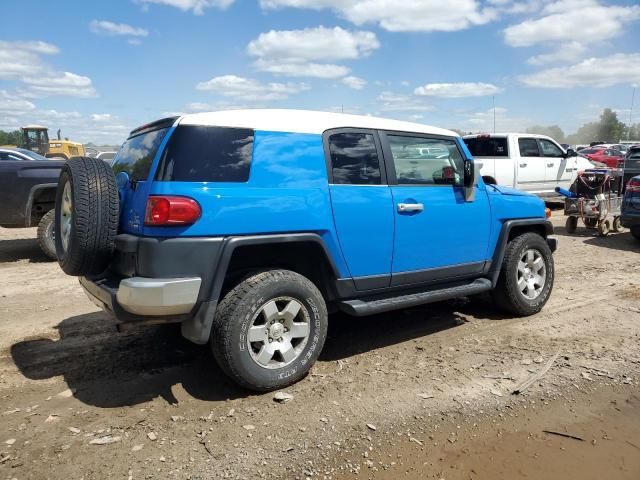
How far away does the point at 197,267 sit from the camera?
3.19 metres

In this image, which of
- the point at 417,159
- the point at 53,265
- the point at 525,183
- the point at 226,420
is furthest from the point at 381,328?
the point at 525,183

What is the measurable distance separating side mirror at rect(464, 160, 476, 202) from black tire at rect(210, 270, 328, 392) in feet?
5.84

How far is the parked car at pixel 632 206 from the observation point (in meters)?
9.05

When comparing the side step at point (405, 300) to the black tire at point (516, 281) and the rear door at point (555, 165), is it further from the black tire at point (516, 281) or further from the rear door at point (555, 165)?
the rear door at point (555, 165)

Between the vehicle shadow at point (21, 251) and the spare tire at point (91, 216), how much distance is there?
588 cm

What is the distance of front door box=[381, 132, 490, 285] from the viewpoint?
414 centimetres

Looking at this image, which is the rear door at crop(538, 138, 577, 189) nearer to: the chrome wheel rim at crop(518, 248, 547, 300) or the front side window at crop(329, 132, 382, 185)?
the chrome wheel rim at crop(518, 248, 547, 300)

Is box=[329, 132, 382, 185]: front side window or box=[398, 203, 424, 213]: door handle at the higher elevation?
box=[329, 132, 382, 185]: front side window

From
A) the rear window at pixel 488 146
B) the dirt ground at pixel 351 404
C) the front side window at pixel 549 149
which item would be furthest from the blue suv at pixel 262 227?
the front side window at pixel 549 149

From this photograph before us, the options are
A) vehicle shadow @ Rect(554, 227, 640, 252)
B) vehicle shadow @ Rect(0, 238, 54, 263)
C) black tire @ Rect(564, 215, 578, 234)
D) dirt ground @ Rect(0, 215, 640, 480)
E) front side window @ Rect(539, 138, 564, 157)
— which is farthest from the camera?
front side window @ Rect(539, 138, 564, 157)

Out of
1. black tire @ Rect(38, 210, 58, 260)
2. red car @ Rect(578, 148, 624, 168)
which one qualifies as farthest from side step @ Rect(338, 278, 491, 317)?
red car @ Rect(578, 148, 624, 168)

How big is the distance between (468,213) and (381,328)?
1.36m

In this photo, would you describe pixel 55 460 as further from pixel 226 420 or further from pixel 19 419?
pixel 226 420

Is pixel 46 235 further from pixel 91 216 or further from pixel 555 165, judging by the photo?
pixel 555 165
